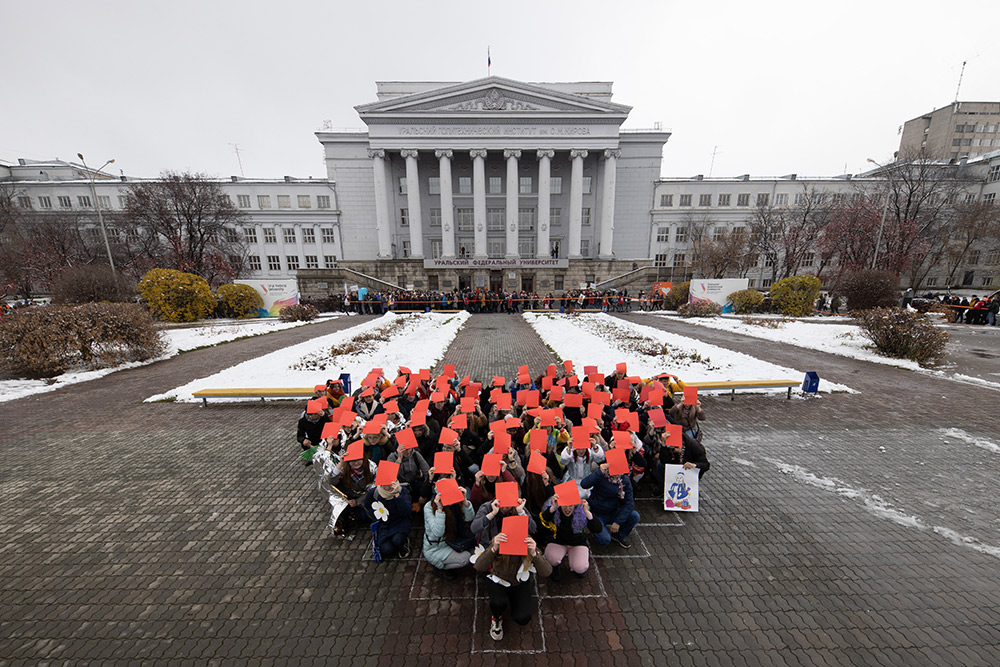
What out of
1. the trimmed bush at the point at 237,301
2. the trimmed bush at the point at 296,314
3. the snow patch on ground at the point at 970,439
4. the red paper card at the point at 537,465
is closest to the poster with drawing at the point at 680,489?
the red paper card at the point at 537,465

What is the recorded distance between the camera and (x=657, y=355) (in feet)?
43.1

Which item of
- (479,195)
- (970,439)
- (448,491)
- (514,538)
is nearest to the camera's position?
(514,538)

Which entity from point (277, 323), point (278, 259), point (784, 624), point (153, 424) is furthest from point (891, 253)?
point (278, 259)

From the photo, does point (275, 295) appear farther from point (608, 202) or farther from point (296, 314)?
point (608, 202)

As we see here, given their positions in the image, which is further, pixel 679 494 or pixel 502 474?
pixel 679 494

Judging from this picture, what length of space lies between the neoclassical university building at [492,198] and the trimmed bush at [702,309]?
38.3ft

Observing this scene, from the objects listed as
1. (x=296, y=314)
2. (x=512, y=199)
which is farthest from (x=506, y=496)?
(x=512, y=199)

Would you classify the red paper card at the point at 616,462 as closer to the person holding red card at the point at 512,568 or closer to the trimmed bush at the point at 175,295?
the person holding red card at the point at 512,568

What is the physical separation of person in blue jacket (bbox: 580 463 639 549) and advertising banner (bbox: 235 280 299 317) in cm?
2716

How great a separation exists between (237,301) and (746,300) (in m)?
36.0

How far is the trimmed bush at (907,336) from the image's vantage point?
490 inches

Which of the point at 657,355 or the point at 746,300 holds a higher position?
the point at 746,300

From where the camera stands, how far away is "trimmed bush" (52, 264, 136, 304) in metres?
20.2

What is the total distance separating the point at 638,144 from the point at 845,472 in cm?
4854
